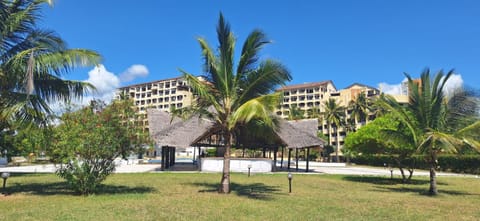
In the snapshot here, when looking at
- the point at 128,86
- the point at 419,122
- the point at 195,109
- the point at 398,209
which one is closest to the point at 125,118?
the point at 195,109

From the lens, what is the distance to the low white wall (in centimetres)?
2742

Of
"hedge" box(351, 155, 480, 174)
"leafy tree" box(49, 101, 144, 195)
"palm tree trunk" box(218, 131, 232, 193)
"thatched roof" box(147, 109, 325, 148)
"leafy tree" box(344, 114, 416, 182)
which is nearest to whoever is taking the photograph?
"leafy tree" box(49, 101, 144, 195)

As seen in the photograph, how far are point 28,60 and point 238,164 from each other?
19.2 meters

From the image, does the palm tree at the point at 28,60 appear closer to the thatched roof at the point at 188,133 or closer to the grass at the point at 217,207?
the grass at the point at 217,207

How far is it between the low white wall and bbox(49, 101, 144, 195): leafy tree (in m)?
15.3

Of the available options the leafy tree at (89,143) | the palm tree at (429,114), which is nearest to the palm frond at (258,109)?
the leafy tree at (89,143)

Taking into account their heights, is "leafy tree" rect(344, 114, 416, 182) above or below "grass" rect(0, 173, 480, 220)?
above

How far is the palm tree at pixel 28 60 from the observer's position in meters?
10.8

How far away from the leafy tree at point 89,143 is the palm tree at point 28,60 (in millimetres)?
1038

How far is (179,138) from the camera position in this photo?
27109mm

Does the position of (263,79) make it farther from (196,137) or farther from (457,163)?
(457,163)

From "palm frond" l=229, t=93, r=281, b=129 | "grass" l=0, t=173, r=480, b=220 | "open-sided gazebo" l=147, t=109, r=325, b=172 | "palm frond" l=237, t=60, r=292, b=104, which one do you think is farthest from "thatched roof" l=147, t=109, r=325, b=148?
"palm frond" l=229, t=93, r=281, b=129

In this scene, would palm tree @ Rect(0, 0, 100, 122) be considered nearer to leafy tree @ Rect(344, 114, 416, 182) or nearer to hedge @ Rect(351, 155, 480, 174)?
leafy tree @ Rect(344, 114, 416, 182)

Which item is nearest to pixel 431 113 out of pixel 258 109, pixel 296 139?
pixel 258 109
